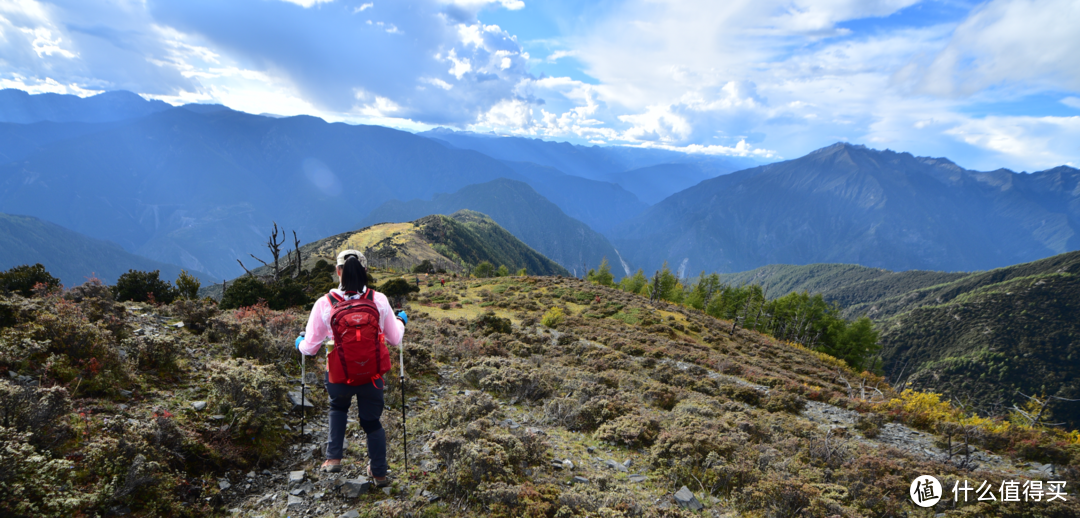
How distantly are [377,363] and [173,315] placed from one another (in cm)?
1007

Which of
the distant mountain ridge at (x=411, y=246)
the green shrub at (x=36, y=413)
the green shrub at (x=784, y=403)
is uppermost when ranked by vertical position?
the distant mountain ridge at (x=411, y=246)

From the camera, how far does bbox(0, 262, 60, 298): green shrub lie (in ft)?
35.1

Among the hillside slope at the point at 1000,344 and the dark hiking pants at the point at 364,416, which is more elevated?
the dark hiking pants at the point at 364,416

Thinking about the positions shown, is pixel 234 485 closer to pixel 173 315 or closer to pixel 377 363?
pixel 377 363

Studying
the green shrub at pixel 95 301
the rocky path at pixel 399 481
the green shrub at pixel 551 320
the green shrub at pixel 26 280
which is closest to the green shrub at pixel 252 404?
the rocky path at pixel 399 481

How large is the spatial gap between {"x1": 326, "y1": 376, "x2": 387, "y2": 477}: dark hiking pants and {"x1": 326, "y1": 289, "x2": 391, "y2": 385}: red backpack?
6.6 inches

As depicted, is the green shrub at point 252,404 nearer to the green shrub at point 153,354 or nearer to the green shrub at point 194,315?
the green shrub at point 153,354

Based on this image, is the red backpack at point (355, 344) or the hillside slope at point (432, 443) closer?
the hillside slope at point (432, 443)

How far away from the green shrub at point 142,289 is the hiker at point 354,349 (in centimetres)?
1294

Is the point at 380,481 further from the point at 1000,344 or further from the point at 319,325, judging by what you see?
the point at 1000,344

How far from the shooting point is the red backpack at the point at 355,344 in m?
5.03

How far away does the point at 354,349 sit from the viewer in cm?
503

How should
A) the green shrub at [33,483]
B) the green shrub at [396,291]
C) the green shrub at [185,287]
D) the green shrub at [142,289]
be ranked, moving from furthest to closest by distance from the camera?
the green shrub at [396,291] → the green shrub at [185,287] → the green shrub at [142,289] → the green shrub at [33,483]

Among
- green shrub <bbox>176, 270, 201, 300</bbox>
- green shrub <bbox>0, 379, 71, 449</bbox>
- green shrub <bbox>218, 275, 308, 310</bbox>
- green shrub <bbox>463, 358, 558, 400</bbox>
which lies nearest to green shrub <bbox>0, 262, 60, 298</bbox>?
green shrub <bbox>176, 270, 201, 300</bbox>
